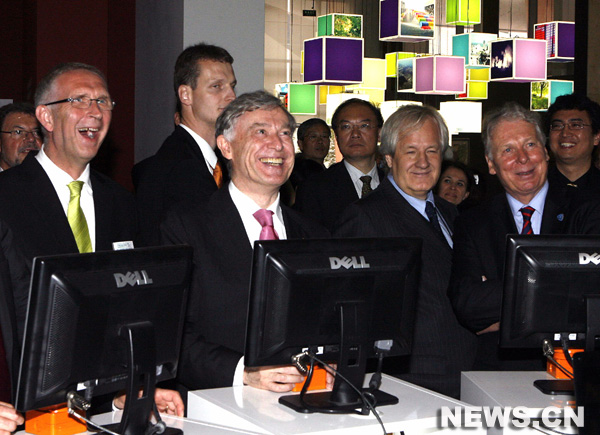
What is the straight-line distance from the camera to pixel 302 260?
2156 millimetres

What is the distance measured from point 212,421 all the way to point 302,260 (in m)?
0.59

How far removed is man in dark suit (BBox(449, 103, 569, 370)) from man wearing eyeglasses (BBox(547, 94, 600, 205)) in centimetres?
120

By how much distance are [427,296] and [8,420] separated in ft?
5.43

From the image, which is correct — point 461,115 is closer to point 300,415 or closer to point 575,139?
point 575,139

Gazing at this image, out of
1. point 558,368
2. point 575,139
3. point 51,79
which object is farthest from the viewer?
point 575,139

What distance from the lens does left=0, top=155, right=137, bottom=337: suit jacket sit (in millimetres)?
2604

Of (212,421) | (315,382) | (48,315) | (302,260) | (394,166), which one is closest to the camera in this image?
(48,315)

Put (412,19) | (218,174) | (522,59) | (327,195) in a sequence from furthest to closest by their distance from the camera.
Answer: (522,59), (412,19), (327,195), (218,174)

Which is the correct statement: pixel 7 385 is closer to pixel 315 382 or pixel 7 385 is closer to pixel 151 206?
pixel 315 382

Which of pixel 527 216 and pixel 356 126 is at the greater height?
pixel 356 126

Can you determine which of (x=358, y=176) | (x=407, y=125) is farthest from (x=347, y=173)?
(x=407, y=125)

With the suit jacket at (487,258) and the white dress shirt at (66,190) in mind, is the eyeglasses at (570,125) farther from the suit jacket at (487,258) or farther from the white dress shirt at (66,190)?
the white dress shirt at (66,190)

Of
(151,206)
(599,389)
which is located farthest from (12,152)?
(599,389)

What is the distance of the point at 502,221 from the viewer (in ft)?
9.91
